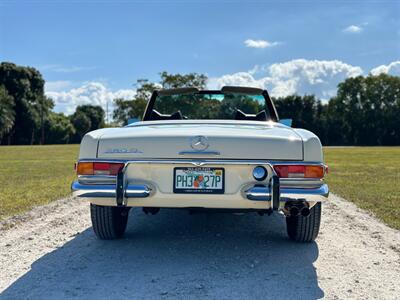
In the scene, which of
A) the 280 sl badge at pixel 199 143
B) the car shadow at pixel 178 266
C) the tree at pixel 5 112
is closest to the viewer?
the car shadow at pixel 178 266

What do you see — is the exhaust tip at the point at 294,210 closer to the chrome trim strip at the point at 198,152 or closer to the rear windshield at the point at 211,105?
the chrome trim strip at the point at 198,152

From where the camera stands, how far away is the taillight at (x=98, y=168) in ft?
11.7

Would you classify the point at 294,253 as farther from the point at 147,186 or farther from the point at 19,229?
the point at 19,229

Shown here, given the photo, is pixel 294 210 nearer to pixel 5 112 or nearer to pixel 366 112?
pixel 5 112

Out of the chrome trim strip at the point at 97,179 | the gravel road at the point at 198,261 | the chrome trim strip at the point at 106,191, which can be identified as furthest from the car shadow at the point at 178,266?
the chrome trim strip at the point at 97,179

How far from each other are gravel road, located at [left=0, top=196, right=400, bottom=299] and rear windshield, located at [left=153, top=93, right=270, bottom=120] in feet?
4.76

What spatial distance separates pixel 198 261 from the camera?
3.67m

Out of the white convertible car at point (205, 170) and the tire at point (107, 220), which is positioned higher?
the white convertible car at point (205, 170)

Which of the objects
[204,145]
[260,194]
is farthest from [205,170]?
[260,194]

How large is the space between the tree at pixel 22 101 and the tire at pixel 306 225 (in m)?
63.0

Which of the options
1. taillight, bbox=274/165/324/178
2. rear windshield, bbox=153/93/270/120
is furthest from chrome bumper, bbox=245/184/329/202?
rear windshield, bbox=153/93/270/120

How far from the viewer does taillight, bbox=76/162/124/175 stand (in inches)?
140

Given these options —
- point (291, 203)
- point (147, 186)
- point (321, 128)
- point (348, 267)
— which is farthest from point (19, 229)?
point (321, 128)

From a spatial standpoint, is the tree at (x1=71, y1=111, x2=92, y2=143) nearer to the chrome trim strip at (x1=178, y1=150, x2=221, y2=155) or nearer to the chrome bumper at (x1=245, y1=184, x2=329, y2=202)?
the chrome trim strip at (x1=178, y1=150, x2=221, y2=155)
